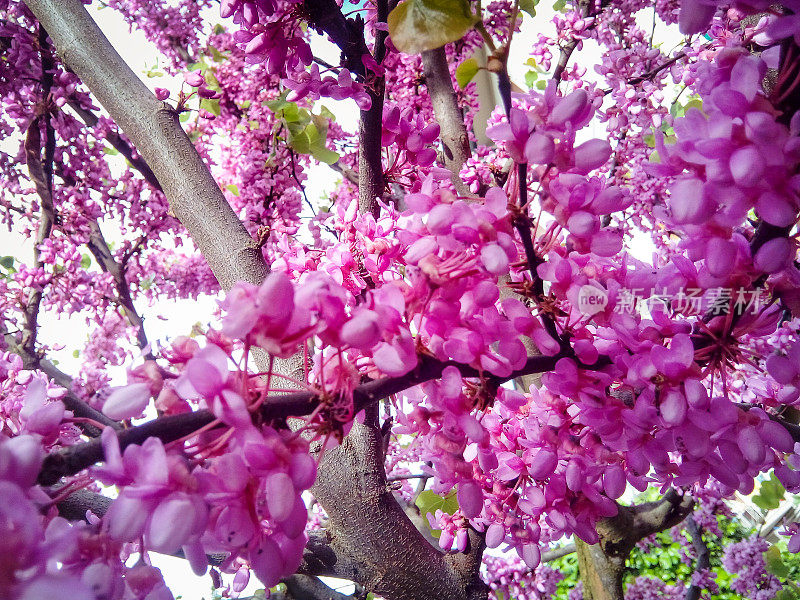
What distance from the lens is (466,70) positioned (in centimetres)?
69

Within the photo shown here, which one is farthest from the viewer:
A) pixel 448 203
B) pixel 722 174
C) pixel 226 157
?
pixel 226 157

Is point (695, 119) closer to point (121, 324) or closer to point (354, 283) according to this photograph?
point (354, 283)

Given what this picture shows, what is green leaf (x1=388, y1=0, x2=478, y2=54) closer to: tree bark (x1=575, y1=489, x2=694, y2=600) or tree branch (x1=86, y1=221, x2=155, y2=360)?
tree bark (x1=575, y1=489, x2=694, y2=600)

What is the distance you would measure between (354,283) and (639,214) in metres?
2.28

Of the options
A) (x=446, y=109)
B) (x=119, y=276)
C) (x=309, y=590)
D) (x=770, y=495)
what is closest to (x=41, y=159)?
(x=119, y=276)

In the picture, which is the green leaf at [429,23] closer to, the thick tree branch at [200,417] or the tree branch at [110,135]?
the thick tree branch at [200,417]

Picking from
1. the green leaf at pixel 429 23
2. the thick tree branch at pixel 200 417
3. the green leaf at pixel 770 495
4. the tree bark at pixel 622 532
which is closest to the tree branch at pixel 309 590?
the tree bark at pixel 622 532

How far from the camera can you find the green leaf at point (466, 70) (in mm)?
660

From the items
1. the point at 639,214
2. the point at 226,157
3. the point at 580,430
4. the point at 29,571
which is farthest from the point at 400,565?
the point at 639,214

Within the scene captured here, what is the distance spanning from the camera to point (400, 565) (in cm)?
95

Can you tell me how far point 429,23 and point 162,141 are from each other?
855 millimetres

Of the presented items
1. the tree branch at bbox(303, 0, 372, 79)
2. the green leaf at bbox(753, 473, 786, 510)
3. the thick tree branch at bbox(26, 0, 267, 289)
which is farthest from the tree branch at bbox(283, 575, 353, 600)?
the green leaf at bbox(753, 473, 786, 510)

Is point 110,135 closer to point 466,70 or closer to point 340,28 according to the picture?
point 340,28

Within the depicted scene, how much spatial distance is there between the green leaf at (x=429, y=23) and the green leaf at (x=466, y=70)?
210 mm
